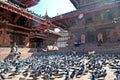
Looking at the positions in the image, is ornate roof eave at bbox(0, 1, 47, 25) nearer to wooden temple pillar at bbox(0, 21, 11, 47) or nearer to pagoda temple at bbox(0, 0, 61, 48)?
pagoda temple at bbox(0, 0, 61, 48)

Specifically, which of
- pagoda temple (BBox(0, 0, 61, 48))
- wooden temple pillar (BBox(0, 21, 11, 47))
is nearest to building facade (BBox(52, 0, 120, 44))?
pagoda temple (BBox(0, 0, 61, 48))

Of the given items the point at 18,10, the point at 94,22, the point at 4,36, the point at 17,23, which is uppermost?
the point at 18,10

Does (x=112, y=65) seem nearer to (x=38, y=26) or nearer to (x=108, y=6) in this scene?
(x=108, y=6)

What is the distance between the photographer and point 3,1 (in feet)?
59.7

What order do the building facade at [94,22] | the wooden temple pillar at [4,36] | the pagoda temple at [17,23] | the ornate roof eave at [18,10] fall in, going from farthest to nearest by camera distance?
1. the building facade at [94,22]
2. the wooden temple pillar at [4,36]
3. the pagoda temple at [17,23]
4. the ornate roof eave at [18,10]

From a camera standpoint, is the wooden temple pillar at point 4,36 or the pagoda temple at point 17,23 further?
the wooden temple pillar at point 4,36

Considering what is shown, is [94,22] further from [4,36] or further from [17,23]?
[4,36]

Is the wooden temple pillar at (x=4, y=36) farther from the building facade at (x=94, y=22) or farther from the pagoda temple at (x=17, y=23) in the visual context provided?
the building facade at (x=94, y=22)

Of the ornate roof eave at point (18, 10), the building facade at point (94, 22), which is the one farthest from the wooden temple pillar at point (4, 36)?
the building facade at point (94, 22)

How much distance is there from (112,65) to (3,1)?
1284 cm

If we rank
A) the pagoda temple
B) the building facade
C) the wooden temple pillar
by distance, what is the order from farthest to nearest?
1. the building facade
2. the wooden temple pillar
3. the pagoda temple

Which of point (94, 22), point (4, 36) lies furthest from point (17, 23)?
point (94, 22)

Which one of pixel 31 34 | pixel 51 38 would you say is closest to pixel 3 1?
pixel 31 34

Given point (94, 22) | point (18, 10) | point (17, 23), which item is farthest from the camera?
point (94, 22)
